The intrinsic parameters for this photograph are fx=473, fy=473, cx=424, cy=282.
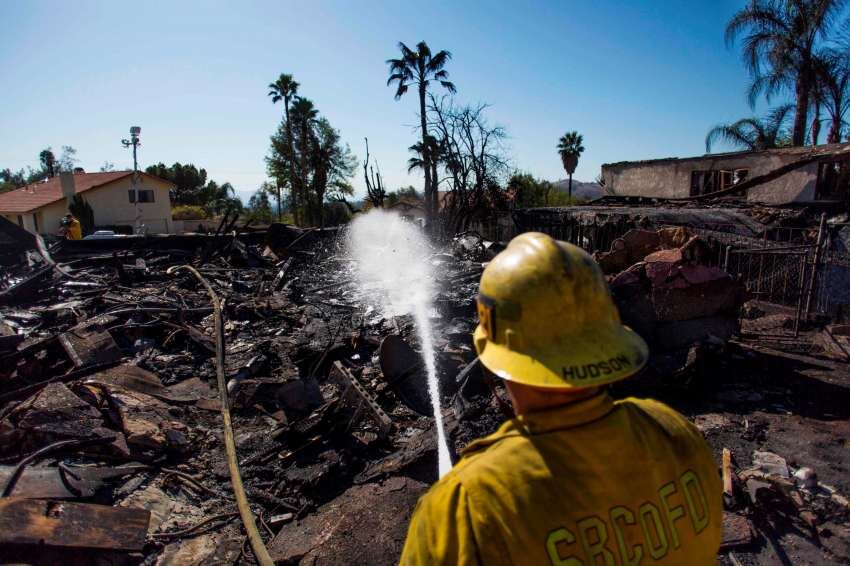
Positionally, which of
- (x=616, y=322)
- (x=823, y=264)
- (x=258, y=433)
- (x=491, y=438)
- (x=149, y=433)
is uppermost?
(x=616, y=322)

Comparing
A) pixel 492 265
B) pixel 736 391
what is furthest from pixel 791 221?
pixel 492 265

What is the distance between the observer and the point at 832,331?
865 cm

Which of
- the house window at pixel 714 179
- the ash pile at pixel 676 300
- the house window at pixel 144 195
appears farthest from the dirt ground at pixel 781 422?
the house window at pixel 144 195

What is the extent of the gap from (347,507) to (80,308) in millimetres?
8326

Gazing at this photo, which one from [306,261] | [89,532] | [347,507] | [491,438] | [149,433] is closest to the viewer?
[491,438]

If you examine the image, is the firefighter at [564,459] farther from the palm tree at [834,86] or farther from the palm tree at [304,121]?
the palm tree at [304,121]

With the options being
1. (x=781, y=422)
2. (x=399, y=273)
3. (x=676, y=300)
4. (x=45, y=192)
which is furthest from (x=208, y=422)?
(x=45, y=192)

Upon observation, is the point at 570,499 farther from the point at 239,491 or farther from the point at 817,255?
the point at 817,255

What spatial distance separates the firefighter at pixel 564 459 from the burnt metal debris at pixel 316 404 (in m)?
0.42

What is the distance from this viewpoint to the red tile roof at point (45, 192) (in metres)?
31.7

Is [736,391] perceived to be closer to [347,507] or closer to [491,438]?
[347,507]

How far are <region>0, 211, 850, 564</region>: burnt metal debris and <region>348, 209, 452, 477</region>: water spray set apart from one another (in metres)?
0.18

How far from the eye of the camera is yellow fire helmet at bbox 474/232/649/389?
1.14 m

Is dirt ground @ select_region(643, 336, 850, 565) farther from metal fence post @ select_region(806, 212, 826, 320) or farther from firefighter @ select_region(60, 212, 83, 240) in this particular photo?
firefighter @ select_region(60, 212, 83, 240)
